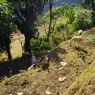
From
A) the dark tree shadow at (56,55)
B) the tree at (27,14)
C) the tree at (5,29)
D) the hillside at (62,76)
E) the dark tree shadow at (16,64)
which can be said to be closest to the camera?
the hillside at (62,76)

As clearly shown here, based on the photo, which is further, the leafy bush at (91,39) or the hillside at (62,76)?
the leafy bush at (91,39)

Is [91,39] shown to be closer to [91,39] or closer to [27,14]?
[91,39]

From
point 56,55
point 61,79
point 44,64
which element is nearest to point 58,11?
point 56,55

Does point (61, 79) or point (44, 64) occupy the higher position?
point (44, 64)

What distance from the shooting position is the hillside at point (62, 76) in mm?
12789

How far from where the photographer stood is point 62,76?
50.3 feet

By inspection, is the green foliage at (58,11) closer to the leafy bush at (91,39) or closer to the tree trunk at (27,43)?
the tree trunk at (27,43)

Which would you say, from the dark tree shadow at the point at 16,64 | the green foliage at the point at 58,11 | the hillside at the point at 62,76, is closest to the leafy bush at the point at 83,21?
the dark tree shadow at the point at 16,64

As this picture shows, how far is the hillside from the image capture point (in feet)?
42.0

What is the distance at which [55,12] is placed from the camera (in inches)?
1371

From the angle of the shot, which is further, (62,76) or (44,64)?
(44,64)

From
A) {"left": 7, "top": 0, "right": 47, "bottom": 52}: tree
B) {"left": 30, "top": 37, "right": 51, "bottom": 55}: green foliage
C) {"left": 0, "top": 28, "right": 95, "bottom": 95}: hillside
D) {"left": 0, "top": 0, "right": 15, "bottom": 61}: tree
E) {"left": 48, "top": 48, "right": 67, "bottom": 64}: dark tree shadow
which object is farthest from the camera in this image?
{"left": 7, "top": 0, "right": 47, "bottom": 52}: tree

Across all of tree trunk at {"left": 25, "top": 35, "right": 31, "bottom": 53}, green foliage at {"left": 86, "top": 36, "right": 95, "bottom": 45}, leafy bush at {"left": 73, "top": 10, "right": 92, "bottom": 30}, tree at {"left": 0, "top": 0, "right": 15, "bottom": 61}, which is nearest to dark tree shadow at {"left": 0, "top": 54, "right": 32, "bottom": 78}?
tree trunk at {"left": 25, "top": 35, "right": 31, "bottom": 53}

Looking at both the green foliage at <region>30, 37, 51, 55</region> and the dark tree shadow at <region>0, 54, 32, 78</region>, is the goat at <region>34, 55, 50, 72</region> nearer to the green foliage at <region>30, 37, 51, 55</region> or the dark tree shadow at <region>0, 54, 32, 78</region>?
the green foliage at <region>30, 37, 51, 55</region>
